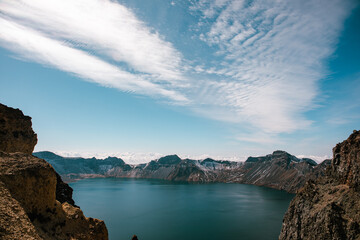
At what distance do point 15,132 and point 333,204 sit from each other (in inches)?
3140

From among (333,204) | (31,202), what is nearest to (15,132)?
(31,202)

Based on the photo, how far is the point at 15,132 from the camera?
4291cm

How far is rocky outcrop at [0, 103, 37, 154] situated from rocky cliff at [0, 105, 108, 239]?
1930 cm

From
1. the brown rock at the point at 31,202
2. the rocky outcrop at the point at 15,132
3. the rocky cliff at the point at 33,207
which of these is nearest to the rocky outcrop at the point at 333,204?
the rocky cliff at the point at 33,207

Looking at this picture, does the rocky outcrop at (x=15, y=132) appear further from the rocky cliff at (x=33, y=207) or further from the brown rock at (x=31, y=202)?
the brown rock at (x=31, y=202)

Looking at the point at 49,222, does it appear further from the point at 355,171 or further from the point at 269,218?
the point at 269,218

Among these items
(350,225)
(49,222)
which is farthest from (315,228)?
(49,222)

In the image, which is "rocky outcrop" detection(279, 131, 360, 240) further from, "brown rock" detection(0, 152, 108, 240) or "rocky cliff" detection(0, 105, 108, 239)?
"brown rock" detection(0, 152, 108, 240)

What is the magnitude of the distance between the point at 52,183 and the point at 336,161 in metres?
83.1

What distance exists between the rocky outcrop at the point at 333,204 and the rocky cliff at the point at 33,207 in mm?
56466

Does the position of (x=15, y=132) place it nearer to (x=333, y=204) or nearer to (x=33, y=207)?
(x=33, y=207)

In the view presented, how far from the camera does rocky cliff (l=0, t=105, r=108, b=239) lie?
57.4 feet

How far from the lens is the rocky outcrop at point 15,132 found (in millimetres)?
40131

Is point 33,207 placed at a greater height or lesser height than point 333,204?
greater
